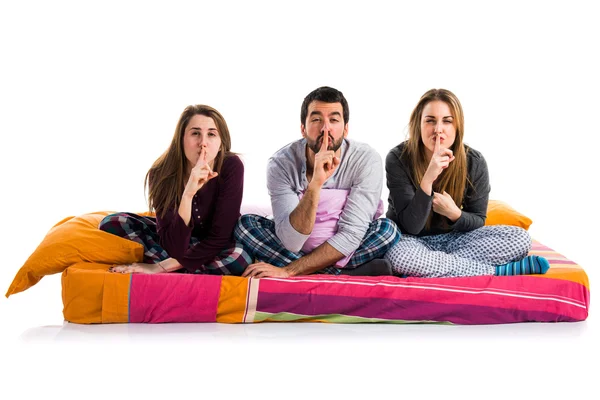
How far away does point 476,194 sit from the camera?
466 centimetres

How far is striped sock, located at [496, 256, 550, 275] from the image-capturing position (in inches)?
168

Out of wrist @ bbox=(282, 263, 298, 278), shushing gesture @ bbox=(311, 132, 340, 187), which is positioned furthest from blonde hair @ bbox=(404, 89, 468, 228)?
wrist @ bbox=(282, 263, 298, 278)

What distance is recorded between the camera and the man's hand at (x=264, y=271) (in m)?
4.22

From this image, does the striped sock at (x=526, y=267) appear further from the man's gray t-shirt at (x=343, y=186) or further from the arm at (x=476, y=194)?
the man's gray t-shirt at (x=343, y=186)

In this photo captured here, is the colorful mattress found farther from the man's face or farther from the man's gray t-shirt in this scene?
the man's face

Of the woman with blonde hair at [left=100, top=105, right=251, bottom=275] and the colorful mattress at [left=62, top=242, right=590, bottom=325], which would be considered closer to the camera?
the colorful mattress at [left=62, top=242, right=590, bottom=325]

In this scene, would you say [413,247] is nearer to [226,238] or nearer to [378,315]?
[378,315]

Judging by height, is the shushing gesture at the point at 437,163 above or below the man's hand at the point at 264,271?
above

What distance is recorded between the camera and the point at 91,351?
3680 millimetres

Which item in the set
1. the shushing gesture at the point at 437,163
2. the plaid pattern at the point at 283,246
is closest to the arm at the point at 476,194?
Answer: the shushing gesture at the point at 437,163

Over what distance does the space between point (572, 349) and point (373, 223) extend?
1.23 metres

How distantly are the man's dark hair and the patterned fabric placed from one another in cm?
75

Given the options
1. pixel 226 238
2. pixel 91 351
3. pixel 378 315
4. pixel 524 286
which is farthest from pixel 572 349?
pixel 91 351

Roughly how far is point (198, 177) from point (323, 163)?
618 mm
